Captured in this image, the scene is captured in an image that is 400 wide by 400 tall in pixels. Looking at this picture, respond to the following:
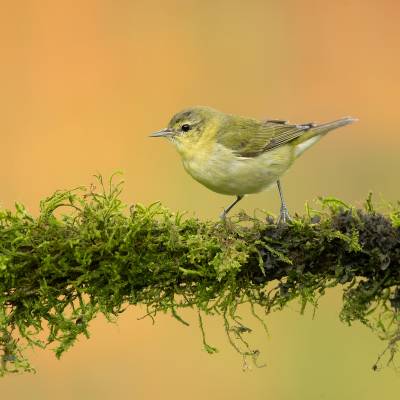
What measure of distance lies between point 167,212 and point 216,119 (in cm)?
211

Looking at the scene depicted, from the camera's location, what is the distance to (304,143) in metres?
5.77

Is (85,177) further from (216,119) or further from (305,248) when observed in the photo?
(305,248)

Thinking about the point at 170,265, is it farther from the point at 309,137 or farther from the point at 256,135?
the point at 309,137

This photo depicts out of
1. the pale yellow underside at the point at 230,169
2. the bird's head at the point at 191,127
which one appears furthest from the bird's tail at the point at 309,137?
the bird's head at the point at 191,127

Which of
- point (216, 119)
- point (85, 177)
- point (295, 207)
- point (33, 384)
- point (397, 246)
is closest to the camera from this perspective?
point (397, 246)

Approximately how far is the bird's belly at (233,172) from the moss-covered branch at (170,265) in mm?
1624

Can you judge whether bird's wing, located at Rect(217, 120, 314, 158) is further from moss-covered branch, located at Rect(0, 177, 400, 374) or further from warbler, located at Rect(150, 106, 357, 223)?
moss-covered branch, located at Rect(0, 177, 400, 374)

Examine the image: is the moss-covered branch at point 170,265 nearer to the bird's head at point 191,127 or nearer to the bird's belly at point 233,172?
the bird's belly at point 233,172

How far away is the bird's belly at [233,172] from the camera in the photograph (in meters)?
5.07

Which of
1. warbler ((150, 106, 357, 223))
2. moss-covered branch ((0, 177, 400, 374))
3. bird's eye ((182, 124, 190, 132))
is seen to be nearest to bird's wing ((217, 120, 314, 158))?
warbler ((150, 106, 357, 223))

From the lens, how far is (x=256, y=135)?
554 centimetres

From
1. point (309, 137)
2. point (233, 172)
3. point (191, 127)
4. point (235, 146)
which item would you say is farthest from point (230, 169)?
point (309, 137)

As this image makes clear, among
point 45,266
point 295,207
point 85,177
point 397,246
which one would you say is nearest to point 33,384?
point 85,177

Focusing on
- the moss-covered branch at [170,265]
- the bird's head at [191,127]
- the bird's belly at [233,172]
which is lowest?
the moss-covered branch at [170,265]
